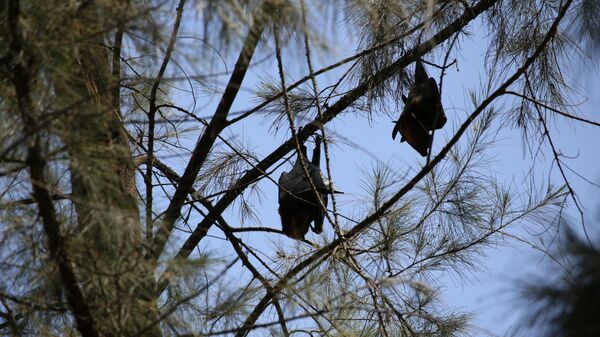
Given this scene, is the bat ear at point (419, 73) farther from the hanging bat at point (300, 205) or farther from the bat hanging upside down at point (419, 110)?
the hanging bat at point (300, 205)

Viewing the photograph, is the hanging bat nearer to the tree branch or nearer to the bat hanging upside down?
the bat hanging upside down

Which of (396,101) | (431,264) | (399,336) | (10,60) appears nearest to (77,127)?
(10,60)

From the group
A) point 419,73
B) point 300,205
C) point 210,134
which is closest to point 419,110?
point 419,73

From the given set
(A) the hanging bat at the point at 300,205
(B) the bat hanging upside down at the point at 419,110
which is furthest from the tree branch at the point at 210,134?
(B) the bat hanging upside down at the point at 419,110

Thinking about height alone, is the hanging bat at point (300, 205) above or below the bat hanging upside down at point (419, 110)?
below

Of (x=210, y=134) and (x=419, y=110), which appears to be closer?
(x=210, y=134)

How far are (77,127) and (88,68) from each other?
1.26 feet

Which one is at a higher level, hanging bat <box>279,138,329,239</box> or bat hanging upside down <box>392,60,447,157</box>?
bat hanging upside down <box>392,60,447,157</box>

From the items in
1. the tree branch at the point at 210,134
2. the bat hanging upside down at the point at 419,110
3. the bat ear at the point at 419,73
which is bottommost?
the tree branch at the point at 210,134

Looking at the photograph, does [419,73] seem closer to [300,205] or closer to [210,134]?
[300,205]

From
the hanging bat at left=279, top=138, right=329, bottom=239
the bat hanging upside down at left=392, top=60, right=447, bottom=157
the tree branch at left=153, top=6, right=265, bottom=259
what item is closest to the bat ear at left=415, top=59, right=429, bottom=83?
the bat hanging upside down at left=392, top=60, right=447, bottom=157

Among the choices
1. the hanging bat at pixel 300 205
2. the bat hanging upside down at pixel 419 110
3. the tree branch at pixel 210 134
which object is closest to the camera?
the tree branch at pixel 210 134

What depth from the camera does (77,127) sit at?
2.18 meters

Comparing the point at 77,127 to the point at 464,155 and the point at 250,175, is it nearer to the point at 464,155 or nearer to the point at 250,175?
the point at 250,175
